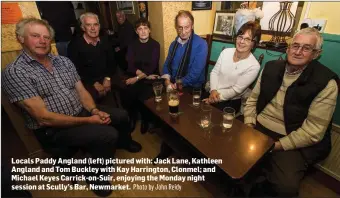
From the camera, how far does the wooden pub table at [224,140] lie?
93cm

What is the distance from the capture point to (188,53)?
196 cm

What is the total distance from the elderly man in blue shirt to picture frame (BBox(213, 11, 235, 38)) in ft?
1.15

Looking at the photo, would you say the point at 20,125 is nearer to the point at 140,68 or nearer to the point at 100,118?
the point at 100,118

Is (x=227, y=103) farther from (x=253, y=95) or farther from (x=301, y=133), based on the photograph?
(x=301, y=133)

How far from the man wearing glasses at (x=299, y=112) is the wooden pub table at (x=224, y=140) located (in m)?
0.20

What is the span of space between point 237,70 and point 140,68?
120cm

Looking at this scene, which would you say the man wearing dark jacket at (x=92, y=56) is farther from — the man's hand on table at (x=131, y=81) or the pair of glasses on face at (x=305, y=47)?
the pair of glasses on face at (x=305, y=47)

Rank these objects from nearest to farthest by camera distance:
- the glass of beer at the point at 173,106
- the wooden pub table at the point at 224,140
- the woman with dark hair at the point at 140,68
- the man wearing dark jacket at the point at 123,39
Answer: the wooden pub table at the point at 224,140, the glass of beer at the point at 173,106, the woman with dark hair at the point at 140,68, the man wearing dark jacket at the point at 123,39

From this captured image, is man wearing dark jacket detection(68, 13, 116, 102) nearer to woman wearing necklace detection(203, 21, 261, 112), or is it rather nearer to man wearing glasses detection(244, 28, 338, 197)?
woman wearing necklace detection(203, 21, 261, 112)

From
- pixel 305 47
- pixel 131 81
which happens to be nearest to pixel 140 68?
pixel 131 81

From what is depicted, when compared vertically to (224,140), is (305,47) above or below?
above

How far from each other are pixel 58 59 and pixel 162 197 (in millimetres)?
1458

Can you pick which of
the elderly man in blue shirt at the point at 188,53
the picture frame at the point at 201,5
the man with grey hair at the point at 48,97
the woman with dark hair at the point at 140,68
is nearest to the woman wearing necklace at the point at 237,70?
the elderly man in blue shirt at the point at 188,53

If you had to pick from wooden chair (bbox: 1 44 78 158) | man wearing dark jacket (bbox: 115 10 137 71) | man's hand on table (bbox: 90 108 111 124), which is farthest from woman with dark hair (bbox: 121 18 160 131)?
man wearing dark jacket (bbox: 115 10 137 71)
